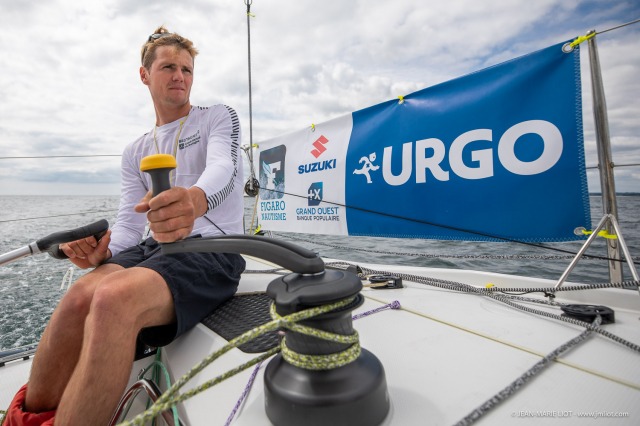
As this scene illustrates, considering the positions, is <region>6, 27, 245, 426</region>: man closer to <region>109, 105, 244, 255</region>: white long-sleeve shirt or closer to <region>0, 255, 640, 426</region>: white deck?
<region>109, 105, 244, 255</region>: white long-sleeve shirt

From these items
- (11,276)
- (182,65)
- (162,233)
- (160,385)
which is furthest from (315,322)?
(11,276)

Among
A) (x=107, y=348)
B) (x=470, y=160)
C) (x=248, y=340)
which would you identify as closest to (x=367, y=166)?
(x=470, y=160)

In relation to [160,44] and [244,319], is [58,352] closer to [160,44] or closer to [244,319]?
[244,319]

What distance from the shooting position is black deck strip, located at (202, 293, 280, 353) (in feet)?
2.84

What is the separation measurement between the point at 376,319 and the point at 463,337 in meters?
0.25

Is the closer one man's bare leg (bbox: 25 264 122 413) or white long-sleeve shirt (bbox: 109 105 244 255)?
man's bare leg (bbox: 25 264 122 413)

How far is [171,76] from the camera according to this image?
4.65 feet

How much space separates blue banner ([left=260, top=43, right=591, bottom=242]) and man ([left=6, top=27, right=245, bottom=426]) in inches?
41.1

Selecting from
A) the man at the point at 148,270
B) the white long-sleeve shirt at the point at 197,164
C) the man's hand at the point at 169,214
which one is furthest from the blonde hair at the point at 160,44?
the man's hand at the point at 169,214

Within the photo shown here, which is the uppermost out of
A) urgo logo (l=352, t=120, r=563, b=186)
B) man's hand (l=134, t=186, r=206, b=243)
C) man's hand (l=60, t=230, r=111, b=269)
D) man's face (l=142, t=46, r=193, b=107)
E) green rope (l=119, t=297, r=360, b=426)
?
man's face (l=142, t=46, r=193, b=107)

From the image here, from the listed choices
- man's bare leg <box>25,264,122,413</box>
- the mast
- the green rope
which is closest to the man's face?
man's bare leg <box>25,264,122,413</box>

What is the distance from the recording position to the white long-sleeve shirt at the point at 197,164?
128 centimetres

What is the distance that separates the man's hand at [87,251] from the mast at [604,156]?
1.80 meters

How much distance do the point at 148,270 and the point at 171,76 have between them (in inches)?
35.0
